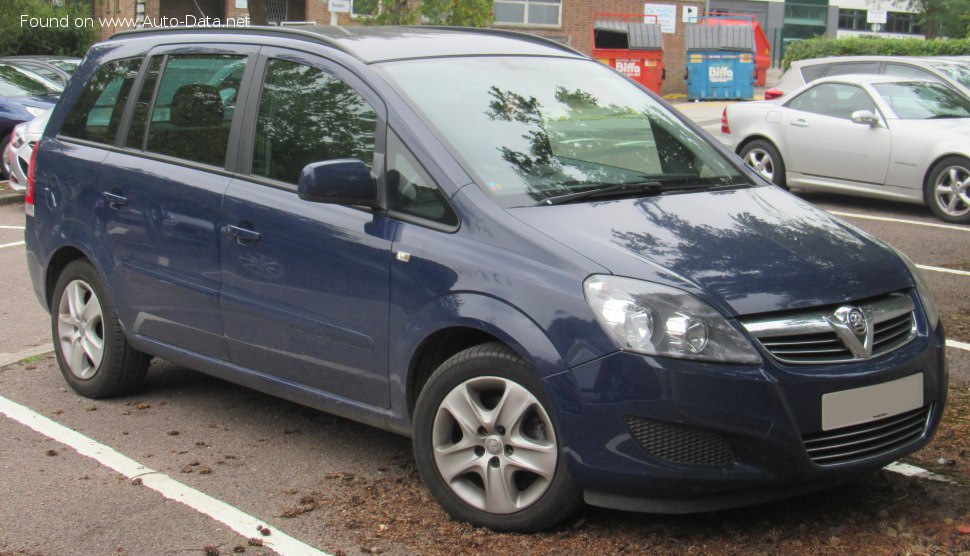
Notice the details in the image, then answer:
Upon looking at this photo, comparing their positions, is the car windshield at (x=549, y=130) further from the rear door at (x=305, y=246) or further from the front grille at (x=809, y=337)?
the front grille at (x=809, y=337)

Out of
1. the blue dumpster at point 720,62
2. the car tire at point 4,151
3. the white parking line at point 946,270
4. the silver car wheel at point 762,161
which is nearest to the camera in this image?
the white parking line at point 946,270

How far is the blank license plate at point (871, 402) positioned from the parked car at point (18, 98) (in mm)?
13564

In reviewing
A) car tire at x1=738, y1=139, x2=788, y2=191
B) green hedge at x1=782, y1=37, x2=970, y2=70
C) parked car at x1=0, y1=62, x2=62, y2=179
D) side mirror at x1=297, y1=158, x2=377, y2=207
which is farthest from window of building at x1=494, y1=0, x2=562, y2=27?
side mirror at x1=297, y1=158, x2=377, y2=207

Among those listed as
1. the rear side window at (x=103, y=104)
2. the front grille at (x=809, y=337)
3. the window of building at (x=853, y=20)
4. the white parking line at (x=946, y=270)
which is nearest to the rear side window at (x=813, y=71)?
the white parking line at (x=946, y=270)

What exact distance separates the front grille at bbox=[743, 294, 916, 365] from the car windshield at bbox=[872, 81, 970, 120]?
909cm

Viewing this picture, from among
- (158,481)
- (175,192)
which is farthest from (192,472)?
(175,192)

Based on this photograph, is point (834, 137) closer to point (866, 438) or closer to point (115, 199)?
point (115, 199)

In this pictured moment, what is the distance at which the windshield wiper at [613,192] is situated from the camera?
14.7 ft

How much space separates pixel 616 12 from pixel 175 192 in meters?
34.0

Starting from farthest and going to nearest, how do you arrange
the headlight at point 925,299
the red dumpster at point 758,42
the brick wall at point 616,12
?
the brick wall at point 616,12
the red dumpster at point 758,42
the headlight at point 925,299

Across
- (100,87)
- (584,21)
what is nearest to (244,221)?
(100,87)

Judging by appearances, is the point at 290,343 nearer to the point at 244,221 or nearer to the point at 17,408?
the point at 244,221

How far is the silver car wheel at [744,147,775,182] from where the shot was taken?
13750mm

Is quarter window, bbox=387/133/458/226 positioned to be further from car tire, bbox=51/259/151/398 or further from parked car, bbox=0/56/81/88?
parked car, bbox=0/56/81/88
